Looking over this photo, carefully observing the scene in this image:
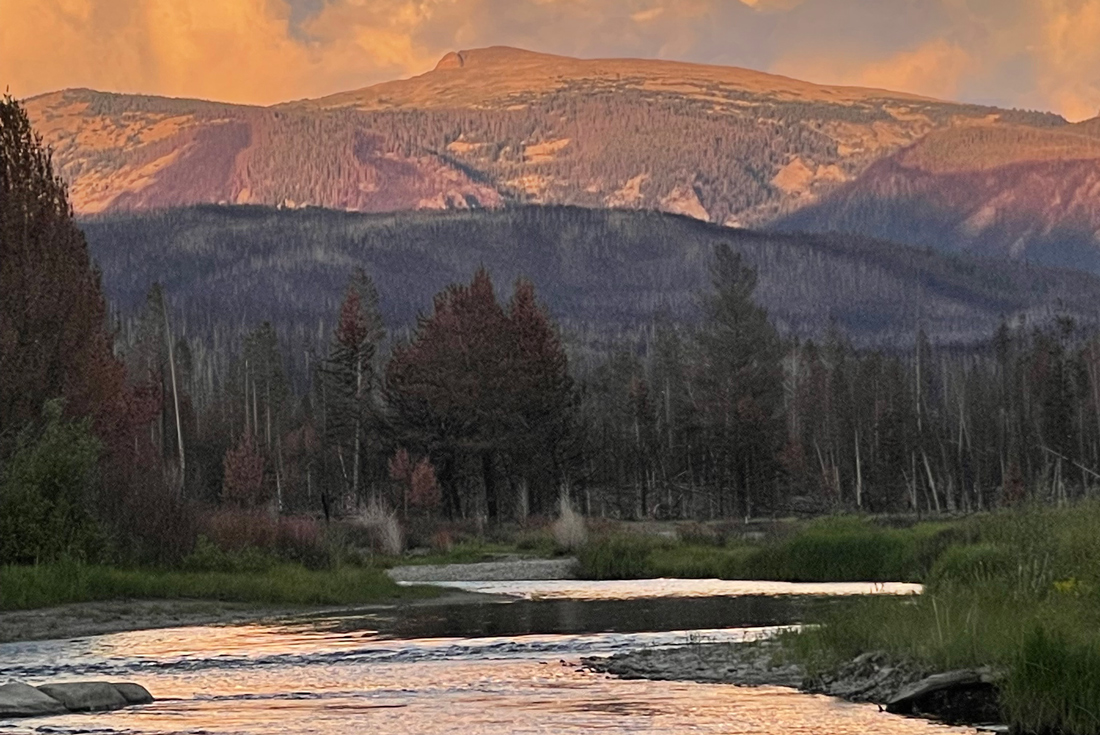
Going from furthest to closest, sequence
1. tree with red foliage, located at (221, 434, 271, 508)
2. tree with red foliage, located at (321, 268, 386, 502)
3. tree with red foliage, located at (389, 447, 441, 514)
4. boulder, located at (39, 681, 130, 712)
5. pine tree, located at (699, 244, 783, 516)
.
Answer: pine tree, located at (699, 244, 783, 516) → tree with red foliage, located at (321, 268, 386, 502) → tree with red foliage, located at (221, 434, 271, 508) → tree with red foliage, located at (389, 447, 441, 514) → boulder, located at (39, 681, 130, 712)

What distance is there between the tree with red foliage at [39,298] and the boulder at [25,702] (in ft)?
60.3

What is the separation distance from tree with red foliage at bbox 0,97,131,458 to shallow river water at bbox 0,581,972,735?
28.6 ft

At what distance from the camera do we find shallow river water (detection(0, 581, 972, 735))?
20.7 meters

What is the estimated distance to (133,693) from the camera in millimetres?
23359

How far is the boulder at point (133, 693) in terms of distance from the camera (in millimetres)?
23203

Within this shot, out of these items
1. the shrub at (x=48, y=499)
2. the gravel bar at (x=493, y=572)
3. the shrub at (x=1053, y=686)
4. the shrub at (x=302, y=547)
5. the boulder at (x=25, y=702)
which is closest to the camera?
the shrub at (x=1053, y=686)

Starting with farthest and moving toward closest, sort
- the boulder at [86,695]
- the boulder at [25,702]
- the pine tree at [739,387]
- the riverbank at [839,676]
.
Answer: the pine tree at [739,387]
the boulder at [86,695]
the boulder at [25,702]
the riverbank at [839,676]

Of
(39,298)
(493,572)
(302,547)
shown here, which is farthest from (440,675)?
(493,572)

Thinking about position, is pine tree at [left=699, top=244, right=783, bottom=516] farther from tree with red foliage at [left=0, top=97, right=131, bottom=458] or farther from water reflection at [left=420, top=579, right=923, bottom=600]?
tree with red foliage at [left=0, top=97, right=131, bottom=458]

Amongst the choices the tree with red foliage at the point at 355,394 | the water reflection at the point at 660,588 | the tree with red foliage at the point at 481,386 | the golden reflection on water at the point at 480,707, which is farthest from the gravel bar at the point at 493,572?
the tree with red foliage at the point at 355,394

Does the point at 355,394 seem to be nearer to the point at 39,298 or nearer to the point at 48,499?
the point at 39,298

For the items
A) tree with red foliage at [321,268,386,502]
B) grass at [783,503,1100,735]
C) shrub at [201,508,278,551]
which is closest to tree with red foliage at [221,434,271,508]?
tree with red foliage at [321,268,386,502]

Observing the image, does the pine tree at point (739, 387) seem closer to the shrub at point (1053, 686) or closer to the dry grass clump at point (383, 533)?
the dry grass clump at point (383, 533)

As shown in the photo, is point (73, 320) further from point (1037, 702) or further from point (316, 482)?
point (316, 482)
